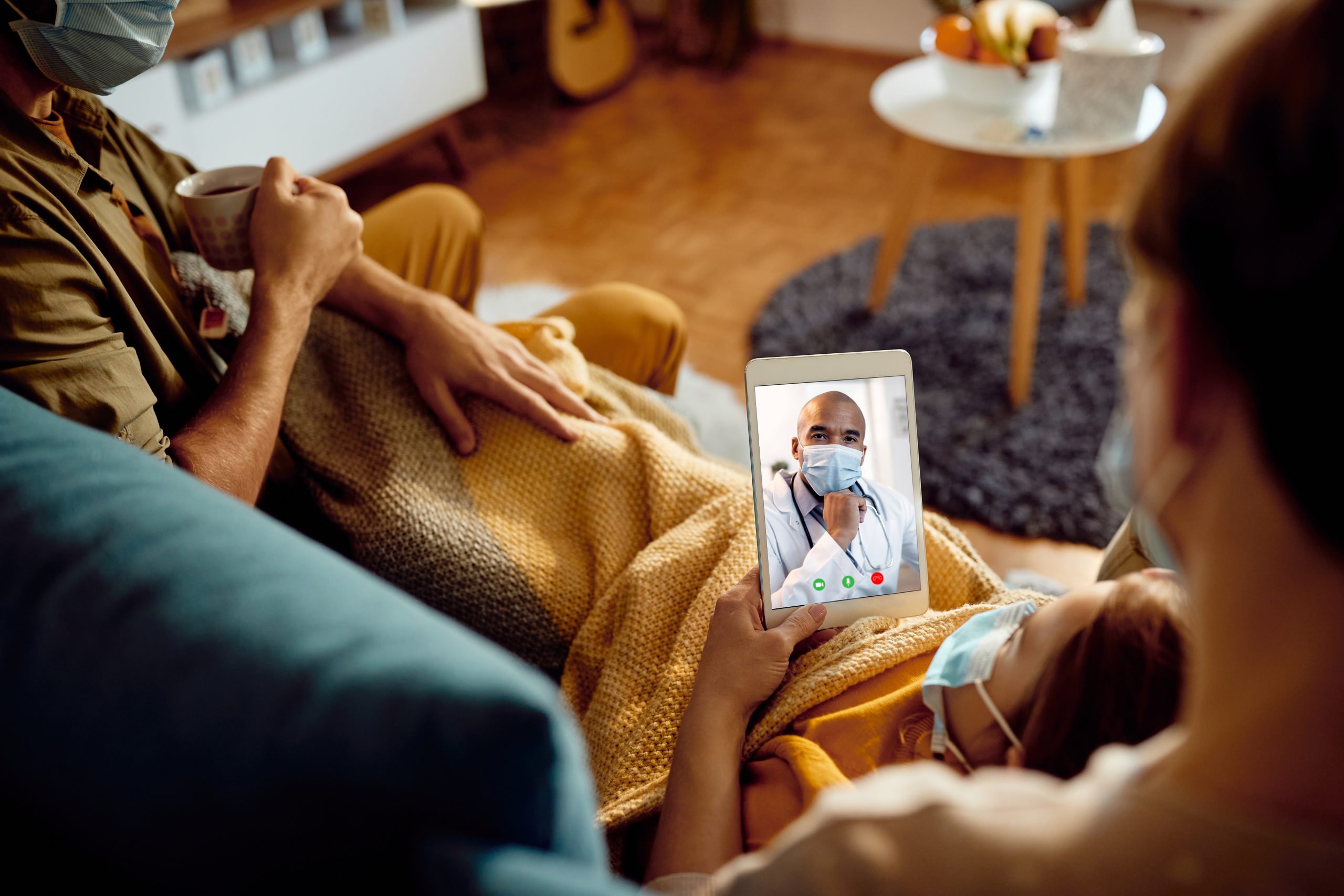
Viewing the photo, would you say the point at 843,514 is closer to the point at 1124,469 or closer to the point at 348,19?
the point at 1124,469

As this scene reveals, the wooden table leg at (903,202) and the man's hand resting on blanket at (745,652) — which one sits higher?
the man's hand resting on blanket at (745,652)

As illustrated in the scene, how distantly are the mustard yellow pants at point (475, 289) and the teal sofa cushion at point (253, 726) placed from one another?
0.86 meters

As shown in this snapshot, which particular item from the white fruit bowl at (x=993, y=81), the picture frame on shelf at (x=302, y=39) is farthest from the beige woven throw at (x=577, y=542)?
the picture frame on shelf at (x=302, y=39)

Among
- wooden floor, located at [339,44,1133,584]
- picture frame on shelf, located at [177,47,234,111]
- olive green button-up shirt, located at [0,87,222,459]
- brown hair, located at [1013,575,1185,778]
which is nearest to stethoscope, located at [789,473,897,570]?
brown hair, located at [1013,575,1185,778]

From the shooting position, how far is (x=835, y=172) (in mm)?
3070

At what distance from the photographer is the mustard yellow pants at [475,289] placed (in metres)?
1.35

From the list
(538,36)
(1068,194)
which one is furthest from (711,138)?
(1068,194)

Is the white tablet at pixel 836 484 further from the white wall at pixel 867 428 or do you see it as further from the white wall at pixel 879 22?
the white wall at pixel 879 22

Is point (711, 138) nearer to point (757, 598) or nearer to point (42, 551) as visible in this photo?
point (757, 598)

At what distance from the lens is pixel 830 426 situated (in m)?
0.83

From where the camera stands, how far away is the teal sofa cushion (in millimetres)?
406

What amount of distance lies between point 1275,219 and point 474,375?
34.8 inches

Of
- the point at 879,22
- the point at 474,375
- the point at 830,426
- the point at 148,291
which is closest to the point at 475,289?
the point at 474,375

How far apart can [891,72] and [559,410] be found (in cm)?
143
